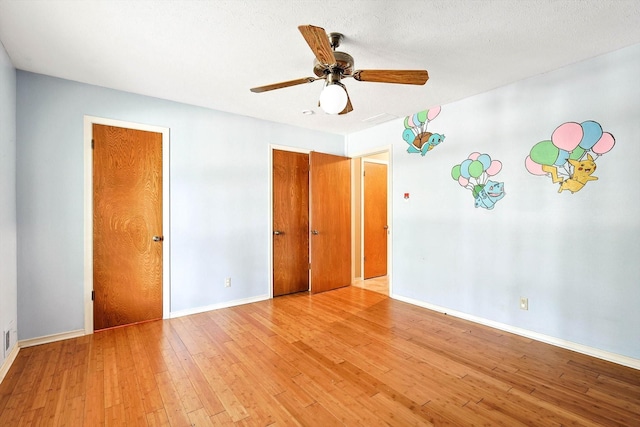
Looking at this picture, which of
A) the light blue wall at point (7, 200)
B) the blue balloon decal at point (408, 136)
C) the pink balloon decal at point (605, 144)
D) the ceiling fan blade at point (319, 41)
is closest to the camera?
the ceiling fan blade at point (319, 41)

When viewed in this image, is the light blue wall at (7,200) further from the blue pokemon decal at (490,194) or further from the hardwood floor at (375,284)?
the blue pokemon decal at (490,194)

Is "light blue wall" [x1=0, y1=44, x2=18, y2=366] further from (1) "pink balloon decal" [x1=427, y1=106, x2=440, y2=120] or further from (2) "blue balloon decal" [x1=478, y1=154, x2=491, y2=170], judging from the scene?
(2) "blue balloon decal" [x1=478, y1=154, x2=491, y2=170]

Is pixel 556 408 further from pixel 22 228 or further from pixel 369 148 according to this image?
pixel 22 228

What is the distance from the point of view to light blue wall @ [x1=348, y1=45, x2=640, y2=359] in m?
2.30

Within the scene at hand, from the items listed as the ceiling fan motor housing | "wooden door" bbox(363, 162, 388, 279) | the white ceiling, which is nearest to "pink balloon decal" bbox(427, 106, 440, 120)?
the white ceiling

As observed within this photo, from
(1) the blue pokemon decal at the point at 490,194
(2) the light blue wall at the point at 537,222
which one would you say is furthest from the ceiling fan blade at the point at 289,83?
(1) the blue pokemon decal at the point at 490,194

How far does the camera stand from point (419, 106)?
140 inches

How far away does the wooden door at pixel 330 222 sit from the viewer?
14.2ft

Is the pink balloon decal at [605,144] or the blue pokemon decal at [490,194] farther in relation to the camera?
the blue pokemon decal at [490,194]

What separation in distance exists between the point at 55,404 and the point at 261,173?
2.97 metres

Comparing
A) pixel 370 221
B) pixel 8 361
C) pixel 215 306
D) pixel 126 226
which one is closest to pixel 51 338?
pixel 8 361

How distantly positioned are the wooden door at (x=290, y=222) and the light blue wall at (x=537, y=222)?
152cm

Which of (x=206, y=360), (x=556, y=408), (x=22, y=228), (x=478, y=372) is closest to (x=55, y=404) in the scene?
(x=206, y=360)

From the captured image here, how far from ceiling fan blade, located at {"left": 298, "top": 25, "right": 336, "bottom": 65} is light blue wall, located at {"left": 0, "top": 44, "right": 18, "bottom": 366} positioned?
246 centimetres
